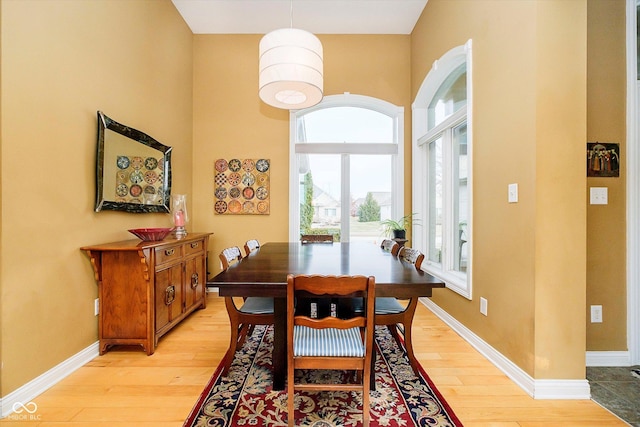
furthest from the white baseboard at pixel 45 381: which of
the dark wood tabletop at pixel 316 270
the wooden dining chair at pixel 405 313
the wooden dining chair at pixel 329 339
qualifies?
the wooden dining chair at pixel 405 313

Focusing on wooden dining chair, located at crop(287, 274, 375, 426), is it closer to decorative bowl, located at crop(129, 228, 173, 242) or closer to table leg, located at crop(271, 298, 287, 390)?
table leg, located at crop(271, 298, 287, 390)

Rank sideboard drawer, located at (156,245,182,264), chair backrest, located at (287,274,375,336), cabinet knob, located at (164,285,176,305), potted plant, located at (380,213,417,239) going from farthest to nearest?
potted plant, located at (380,213,417,239) < cabinet knob, located at (164,285,176,305) < sideboard drawer, located at (156,245,182,264) < chair backrest, located at (287,274,375,336)

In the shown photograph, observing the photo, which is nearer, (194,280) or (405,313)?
(405,313)

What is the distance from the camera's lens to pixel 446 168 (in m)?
3.40

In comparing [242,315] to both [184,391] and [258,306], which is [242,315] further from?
[184,391]

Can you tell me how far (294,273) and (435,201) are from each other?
2814mm

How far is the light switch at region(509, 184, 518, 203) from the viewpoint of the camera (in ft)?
6.66

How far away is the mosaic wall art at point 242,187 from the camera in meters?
4.16

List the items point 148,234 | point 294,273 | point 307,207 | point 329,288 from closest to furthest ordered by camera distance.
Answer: point 329,288 → point 294,273 → point 148,234 → point 307,207

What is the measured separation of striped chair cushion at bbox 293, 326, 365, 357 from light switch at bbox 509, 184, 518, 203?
4.72 feet

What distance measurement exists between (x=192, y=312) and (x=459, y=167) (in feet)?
11.0

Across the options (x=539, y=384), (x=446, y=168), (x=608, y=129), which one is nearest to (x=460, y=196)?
(x=446, y=168)

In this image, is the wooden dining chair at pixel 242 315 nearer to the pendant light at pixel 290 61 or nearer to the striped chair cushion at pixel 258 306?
the striped chair cushion at pixel 258 306

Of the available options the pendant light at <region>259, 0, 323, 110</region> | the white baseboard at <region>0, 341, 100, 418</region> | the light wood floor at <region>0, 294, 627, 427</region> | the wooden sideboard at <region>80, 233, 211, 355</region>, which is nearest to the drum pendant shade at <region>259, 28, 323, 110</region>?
the pendant light at <region>259, 0, 323, 110</region>
